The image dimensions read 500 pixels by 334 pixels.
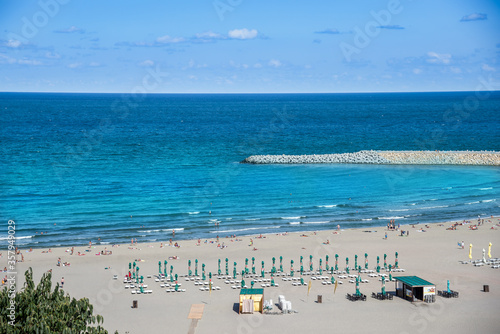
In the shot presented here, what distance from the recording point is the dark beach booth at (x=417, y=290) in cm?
3725

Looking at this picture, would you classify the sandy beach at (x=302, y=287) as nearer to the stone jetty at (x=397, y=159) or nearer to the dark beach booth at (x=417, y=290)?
the dark beach booth at (x=417, y=290)

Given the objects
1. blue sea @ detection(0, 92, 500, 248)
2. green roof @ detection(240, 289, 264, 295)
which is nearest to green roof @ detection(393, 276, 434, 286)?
green roof @ detection(240, 289, 264, 295)

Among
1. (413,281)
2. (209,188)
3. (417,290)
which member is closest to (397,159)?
(209,188)

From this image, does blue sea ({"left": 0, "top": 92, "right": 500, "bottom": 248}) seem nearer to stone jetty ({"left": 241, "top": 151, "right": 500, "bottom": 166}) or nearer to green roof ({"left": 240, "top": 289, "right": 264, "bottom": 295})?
stone jetty ({"left": 241, "top": 151, "right": 500, "bottom": 166})

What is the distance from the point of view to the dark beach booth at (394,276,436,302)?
37.2 metres

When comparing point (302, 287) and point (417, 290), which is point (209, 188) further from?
point (417, 290)

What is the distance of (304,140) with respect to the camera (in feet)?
452

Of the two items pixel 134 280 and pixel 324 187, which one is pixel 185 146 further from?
pixel 134 280

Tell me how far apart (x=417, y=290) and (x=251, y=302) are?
10646mm

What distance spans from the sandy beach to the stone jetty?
4267 cm

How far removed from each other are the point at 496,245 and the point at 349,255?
13531 millimetres

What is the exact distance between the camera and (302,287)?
40.8 m

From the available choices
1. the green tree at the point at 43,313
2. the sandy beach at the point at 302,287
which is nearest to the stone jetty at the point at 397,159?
the sandy beach at the point at 302,287

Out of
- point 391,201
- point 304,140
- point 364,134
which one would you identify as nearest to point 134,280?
point 391,201
